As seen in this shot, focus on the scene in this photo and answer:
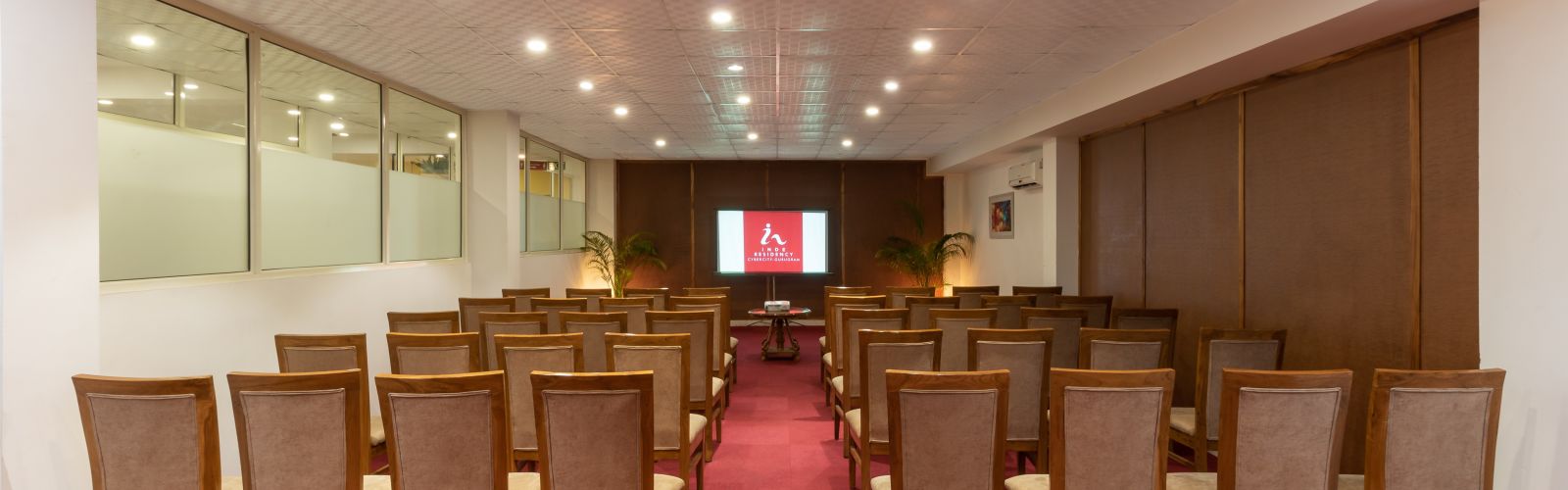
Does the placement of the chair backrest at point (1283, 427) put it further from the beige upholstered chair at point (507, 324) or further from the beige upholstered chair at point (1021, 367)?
the beige upholstered chair at point (507, 324)

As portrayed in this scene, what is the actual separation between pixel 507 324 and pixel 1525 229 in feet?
15.2

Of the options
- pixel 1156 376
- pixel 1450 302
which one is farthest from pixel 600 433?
pixel 1450 302

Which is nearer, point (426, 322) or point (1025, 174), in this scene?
point (426, 322)

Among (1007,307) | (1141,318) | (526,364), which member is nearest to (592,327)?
(526,364)

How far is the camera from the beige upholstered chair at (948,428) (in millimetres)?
2441

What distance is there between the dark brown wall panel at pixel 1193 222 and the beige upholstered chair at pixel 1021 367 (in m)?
2.17

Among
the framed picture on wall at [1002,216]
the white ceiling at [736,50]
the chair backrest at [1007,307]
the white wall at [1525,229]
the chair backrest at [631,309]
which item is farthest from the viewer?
the framed picture on wall at [1002,216]

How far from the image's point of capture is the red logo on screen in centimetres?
1220

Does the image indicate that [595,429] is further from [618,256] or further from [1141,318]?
[618,256]

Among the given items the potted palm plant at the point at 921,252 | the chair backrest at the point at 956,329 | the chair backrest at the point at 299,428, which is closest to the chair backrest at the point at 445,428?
the chair backrest at the point at 299,428

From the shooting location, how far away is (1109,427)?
2.39 metres

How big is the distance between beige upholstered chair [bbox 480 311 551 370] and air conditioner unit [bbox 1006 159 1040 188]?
6118 mm

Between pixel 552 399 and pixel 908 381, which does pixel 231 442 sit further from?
pixel 908 381

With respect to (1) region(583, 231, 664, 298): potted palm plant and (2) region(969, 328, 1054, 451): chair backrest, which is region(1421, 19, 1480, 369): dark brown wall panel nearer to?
(2) region(969, 328, 1054, 451): chair backrest
